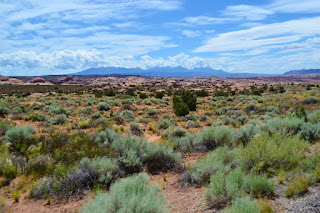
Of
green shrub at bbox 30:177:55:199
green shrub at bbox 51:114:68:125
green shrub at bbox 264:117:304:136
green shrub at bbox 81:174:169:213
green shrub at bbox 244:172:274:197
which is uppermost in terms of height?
green shrub at bbox 264:117:304:136

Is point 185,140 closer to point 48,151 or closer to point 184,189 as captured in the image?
point 184,189

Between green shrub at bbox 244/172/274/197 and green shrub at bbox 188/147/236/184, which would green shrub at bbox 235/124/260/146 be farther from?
green shrub at bbox 244/172/274/197

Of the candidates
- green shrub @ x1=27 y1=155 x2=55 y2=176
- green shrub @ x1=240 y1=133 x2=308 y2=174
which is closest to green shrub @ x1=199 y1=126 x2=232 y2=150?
green shrub @ x1=240 y1=133 x2=308 y2=174

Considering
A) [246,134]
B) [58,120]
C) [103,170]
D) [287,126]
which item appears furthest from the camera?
[58,120]

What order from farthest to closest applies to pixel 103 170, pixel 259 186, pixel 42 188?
pixel 103 170
pixel 42 188
pixel 259 186

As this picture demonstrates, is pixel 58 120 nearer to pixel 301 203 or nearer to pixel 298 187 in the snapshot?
pixel 298 187

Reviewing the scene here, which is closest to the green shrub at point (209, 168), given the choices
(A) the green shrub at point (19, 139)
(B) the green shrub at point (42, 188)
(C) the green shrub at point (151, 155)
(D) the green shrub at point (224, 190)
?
(D) the green shrub at point (224, 190)

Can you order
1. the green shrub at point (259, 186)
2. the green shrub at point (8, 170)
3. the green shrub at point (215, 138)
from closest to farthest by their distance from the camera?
the green shrub at point (259, 186) < the green shrub at point (8, 170) < the green shrub at point (215, 138)

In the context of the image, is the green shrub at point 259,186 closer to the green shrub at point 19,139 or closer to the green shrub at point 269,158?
the green shrub at point 269,158

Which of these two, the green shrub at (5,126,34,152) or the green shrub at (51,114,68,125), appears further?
the green shrub at (51,114,68,125)

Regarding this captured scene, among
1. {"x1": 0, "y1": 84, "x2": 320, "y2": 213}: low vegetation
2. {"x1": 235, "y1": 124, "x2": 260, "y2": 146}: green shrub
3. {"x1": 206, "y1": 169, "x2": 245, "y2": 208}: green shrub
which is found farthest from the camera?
{"x1": 235, "y1": 124, "x2": 260, "y2": 146}: green shrub

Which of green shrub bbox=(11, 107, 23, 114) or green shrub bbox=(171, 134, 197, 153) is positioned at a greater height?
green shrub bbox=(11, 107, 23, 114)

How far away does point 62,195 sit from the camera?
4754mm

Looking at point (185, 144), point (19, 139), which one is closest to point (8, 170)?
point (19, 139)
